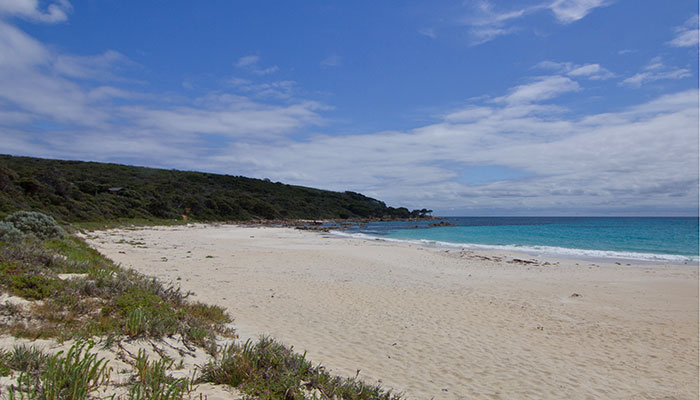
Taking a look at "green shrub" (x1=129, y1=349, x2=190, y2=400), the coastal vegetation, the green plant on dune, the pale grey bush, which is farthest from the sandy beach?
the pale grey bush

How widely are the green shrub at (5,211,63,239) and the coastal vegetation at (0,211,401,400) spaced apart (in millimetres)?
7662

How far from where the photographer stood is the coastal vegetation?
2811mm

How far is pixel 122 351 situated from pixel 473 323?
260 inches

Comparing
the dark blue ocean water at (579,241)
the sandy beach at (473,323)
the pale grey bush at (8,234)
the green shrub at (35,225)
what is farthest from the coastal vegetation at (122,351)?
the dark blue ocean water at (579,241)

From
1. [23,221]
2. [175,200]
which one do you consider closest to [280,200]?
[175,200]

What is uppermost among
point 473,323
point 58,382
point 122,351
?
point 58,382

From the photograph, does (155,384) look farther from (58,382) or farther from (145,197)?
(145,197)

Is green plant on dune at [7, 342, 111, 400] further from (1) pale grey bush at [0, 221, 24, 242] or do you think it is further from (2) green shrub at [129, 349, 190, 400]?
(1) pale grey bush at [0, 221, 24, 242]

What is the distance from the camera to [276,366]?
→ 12.8ft

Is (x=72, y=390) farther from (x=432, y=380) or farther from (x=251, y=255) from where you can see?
(x=251, y=255)

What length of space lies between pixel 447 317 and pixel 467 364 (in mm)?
2706

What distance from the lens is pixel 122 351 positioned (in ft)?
11.9

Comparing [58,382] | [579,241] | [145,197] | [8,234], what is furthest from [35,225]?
[145,197]

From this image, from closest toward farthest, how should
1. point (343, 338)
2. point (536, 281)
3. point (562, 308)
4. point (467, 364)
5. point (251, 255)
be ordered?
point (467, 364), point (343, 338), point (562, 308), point (536, 281), point (251, 255)
